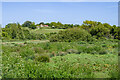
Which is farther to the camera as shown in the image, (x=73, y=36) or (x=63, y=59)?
(x=73, y=36)

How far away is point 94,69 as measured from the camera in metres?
5.60

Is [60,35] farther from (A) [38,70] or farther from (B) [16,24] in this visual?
(A) [38,70]

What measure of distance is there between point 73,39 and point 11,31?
10.6 metres

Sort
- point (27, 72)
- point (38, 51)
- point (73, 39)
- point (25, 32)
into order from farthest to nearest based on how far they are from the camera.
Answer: point (25, 32) < point (73, 39) < point (38, 51) < point (27, 72)

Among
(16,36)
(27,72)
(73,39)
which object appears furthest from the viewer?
(16,36)

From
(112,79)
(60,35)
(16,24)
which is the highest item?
(16,24)

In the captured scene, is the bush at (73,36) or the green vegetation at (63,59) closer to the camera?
the green vegetation at (63,59)

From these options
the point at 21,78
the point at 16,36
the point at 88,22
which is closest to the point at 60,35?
the point at 16,36

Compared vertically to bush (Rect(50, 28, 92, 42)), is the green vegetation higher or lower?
lower

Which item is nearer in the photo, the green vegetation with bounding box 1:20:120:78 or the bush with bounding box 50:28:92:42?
the green vegetation with bounding box 1:20:120:78

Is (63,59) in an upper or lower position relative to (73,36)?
lower

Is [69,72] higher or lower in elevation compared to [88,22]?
lower

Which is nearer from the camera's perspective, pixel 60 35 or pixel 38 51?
pixel 38 51

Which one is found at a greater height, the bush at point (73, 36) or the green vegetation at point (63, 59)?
the bush at point (73, 36)
